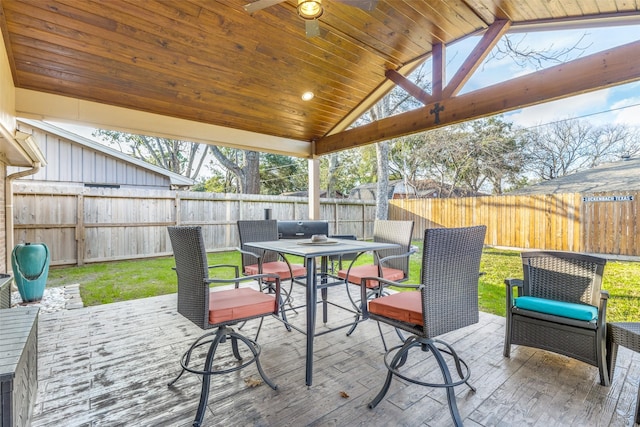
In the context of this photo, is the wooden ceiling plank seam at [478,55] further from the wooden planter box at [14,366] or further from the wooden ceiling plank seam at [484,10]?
the wooden planter box at [14,366]

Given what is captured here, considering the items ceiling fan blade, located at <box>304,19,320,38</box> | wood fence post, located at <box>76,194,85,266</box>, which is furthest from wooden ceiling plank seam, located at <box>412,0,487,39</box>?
wood fence post, located at <box>76,194,85,266</box>

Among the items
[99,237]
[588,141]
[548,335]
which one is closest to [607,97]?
[588,141]

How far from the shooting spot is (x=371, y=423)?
1631mm

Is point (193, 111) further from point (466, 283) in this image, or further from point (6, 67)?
point (466, 283)

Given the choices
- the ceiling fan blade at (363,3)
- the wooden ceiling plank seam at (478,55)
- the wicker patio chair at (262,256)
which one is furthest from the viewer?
the wicker patio chair at (262,256)

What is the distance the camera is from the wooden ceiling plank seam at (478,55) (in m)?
3.04

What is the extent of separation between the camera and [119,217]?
658 cm

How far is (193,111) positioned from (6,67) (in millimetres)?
1687

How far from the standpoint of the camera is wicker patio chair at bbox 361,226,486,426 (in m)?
1.62

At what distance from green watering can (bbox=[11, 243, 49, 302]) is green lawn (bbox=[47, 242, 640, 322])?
1.69 ft

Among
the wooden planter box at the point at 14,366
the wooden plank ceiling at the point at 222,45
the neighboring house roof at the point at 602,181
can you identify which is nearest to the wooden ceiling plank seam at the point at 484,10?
the wooden plank ceiling at the point at 222,45

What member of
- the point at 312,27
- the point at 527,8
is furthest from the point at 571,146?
the point at 312,27

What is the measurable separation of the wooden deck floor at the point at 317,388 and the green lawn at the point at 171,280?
132 centimetres

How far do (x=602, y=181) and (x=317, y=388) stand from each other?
9.69m
